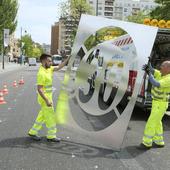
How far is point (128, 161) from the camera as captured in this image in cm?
610

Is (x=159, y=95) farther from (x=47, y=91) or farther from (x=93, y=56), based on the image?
(x=47, y=91)

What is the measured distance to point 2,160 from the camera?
5.96 metres

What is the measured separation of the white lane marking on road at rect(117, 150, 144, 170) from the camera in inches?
227

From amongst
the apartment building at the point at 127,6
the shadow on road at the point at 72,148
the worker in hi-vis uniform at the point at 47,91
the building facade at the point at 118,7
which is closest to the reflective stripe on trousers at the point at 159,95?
the shadow on road at the point at 72,148

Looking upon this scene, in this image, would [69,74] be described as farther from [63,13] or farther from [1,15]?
[1,15]

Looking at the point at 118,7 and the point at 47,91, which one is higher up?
the point at 118,7

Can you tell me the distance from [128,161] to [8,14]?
57.9m

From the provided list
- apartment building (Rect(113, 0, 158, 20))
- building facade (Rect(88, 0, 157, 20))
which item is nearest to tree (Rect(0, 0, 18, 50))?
building facade (Rect(88, 0, 157, 20))

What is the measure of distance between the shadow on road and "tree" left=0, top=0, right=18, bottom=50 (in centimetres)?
5330

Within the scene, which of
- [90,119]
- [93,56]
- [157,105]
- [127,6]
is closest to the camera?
[157,105]

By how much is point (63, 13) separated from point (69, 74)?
50108 millimetres

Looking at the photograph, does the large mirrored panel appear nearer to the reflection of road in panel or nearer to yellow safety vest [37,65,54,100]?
the reflection of road in panel

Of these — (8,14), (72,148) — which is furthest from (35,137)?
(8,14)

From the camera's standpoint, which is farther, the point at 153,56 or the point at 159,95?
the point at 153,56
